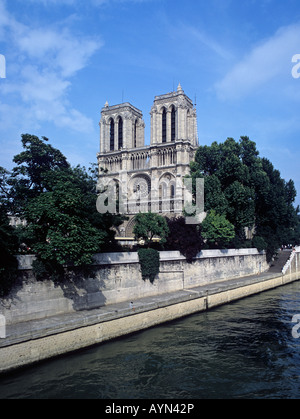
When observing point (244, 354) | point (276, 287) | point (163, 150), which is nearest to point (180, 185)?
point (163, 150)

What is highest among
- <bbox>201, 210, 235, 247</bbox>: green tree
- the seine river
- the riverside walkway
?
<bbox>201, 210, 235, 247</bbox>: green tree

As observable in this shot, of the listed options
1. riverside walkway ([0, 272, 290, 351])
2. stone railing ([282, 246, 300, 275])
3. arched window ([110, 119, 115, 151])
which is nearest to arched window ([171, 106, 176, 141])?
arched window ([110, 119, 115, 151])

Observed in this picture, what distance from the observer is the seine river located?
1067 cm

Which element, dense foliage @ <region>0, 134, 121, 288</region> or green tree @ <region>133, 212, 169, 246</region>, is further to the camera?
green tree @ <region>133, 212, 169, 246</region>

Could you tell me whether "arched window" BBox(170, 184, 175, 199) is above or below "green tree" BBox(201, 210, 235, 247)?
above

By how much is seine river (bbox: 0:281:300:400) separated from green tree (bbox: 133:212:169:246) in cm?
737

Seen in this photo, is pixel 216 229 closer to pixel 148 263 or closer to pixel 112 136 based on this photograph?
pixel 148 263

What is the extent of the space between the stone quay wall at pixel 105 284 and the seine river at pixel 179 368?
9.37 feet

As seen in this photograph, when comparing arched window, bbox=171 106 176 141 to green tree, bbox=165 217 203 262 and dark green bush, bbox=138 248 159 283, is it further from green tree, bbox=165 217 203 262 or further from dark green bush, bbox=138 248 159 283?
dark green bush, bbox=138 248 159 283

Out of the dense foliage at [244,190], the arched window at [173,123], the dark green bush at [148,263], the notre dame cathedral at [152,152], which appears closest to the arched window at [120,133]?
the notre dame cathedral at [152,152]

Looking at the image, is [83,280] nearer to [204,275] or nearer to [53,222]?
[53,222]

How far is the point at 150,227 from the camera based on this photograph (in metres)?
23.9

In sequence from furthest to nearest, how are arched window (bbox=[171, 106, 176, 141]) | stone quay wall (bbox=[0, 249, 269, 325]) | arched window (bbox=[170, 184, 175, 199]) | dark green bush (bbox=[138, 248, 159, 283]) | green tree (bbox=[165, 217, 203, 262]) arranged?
arched window (bbox=[171, 106, 176, 141]) → arched window (bbox=[170, 184, 175, 199]) → green tree (bbox=[165, 217, 203, 262]) → dark green bush (bbox=[138, 248, 159, 283]) → stone quay wall (bbox=[0, 249, 269, 325])

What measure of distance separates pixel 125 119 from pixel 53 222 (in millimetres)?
46889
